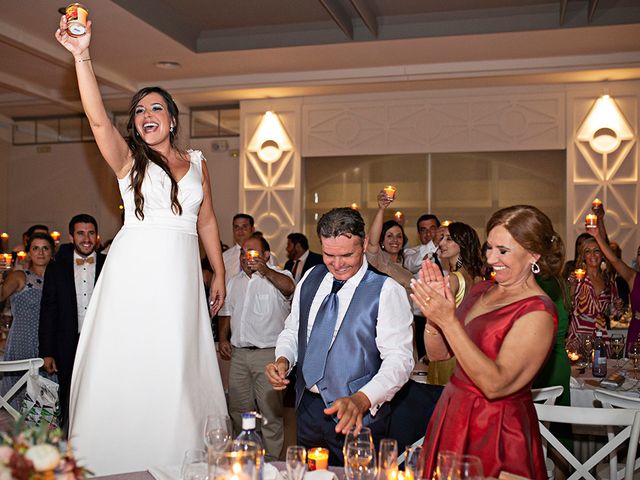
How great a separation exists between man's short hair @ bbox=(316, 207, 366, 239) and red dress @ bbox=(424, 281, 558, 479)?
62 centimetres

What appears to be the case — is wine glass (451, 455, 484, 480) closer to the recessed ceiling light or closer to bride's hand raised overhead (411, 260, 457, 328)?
bride's hand raised overhead (411, 260, 457, 328)

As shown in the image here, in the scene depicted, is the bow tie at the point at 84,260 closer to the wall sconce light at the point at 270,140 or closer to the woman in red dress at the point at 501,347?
the woman in red dress at the point at 501,347

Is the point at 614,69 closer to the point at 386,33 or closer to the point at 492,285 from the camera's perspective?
the point at 386,33

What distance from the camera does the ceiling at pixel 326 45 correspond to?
7.55 meters

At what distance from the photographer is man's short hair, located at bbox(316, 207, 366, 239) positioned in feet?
8.98

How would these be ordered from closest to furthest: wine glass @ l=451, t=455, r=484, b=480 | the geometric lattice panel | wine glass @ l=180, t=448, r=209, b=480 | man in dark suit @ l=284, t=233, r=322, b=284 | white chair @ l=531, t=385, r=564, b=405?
1. wine glass @ l=451, t=455, r=484, b=480
2. wine glass @ l=180, t=448, r=209, b=480
3. white chair @ l=531, t=385, r=564, b=405
4. man in dark suit @ l=284, t=233, r=322, b=284
5. the geometric lattice panel

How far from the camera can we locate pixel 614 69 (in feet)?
28.5

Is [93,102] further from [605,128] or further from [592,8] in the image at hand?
[605,128]

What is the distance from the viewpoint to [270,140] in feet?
34.3

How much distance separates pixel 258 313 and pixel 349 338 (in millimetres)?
2763

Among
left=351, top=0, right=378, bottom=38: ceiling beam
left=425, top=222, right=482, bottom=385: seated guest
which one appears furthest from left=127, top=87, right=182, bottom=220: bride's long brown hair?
left=351, top=0, right=378, bottom=38: ceiling beam

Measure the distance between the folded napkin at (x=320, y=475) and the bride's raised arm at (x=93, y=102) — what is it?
1.33m

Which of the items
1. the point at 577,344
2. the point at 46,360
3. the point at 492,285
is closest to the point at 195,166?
the point at 492,285

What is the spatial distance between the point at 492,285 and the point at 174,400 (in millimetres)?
1250
